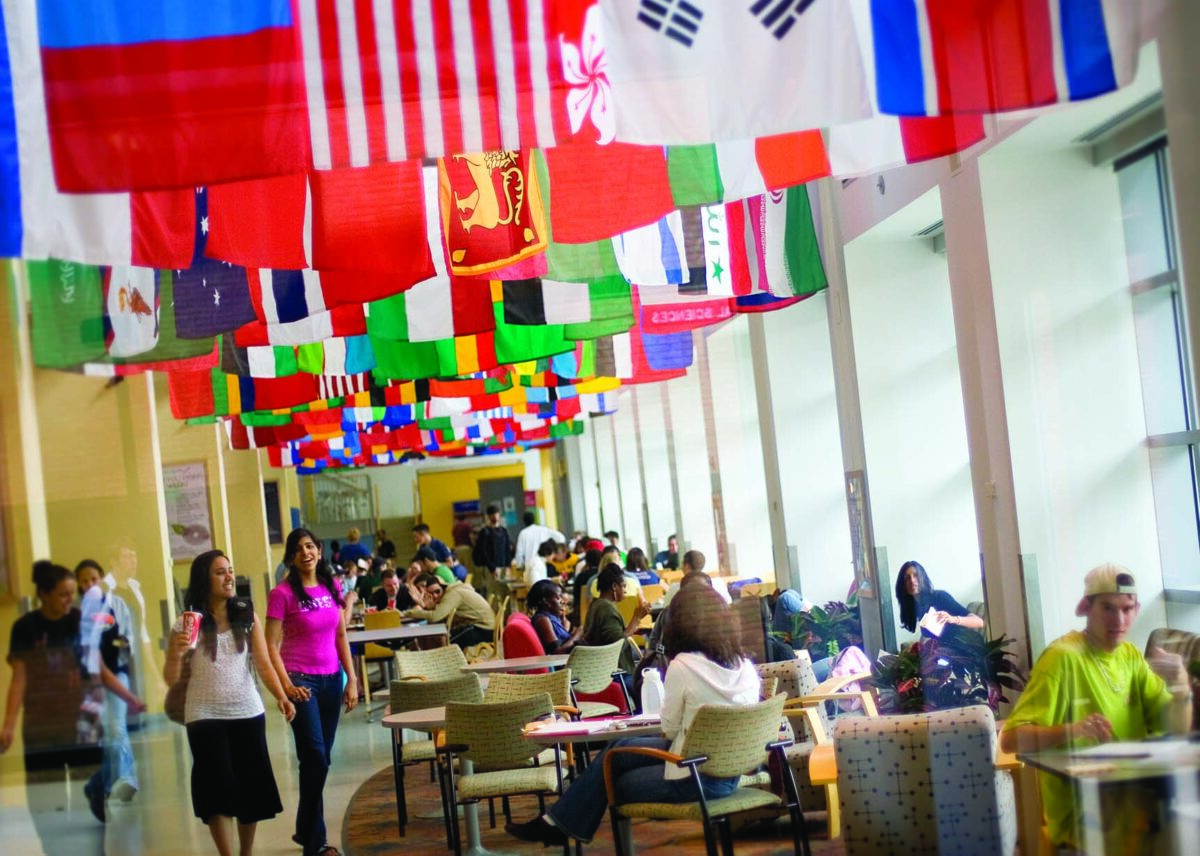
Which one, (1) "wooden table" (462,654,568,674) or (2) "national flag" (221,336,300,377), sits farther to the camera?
(1) "wooden table" (462,654,568,674)

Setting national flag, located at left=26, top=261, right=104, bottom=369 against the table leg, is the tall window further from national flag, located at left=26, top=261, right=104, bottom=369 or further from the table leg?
the table leg

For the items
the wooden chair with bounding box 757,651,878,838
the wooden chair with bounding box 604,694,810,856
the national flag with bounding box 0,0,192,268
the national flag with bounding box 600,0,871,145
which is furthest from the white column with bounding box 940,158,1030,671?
the national flag with bounding box 0,0,192,268

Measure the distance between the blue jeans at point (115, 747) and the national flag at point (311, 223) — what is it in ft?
5.37

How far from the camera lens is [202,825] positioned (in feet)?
18.5

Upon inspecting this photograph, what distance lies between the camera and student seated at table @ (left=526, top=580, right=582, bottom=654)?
10531mm

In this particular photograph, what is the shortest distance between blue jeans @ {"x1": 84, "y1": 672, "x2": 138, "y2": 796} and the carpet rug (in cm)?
217

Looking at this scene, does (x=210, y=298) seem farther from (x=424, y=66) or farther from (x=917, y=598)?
(x=917, y=598)

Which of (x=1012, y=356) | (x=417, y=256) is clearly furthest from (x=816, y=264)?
(x=417, y=256)

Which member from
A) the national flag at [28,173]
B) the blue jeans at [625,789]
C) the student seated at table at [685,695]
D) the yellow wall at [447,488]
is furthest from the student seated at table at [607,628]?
the yellow wall at [447,488]

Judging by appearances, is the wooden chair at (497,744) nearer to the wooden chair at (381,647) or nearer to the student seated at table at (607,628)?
the student seated at table at (607,628)

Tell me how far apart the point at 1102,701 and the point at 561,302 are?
4076mm

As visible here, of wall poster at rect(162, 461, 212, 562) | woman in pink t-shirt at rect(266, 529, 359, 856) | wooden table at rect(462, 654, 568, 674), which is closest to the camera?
wall poster at rect(162, 461, 212, 562)

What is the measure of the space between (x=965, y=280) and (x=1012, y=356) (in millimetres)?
854

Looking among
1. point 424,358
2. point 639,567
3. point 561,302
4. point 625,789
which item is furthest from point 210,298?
point 639,567
